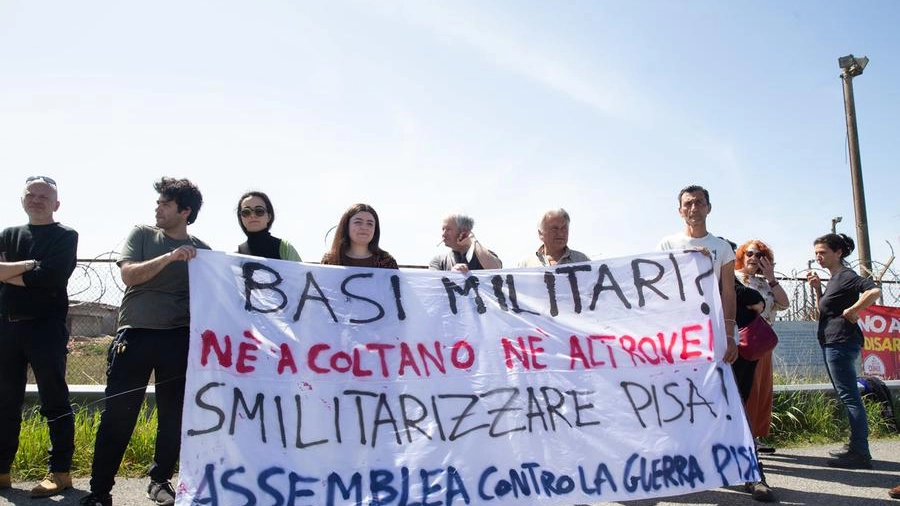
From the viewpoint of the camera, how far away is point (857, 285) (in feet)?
16.4

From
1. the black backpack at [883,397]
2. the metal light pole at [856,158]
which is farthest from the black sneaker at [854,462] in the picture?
the metal light pole at [856,158]

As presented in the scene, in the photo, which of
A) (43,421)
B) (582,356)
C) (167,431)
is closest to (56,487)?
(167,431)

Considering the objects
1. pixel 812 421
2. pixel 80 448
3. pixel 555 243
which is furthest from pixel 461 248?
pixel 812 421

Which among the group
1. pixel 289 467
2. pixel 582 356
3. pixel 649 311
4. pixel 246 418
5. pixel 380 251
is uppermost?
pixel 380 251

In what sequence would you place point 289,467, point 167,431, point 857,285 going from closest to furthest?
1. point 289,467
2. point 167,431
3. point 857,285

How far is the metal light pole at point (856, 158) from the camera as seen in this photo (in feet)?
32.6

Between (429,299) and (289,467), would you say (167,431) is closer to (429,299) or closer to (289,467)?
(289,467)

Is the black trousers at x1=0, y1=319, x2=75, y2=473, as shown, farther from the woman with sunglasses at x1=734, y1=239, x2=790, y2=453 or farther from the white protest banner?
the woman with sunglasses at x1=734, y1=239, x2=790, y2=453

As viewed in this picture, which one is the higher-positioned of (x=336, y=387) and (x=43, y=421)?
(x=336, y=387)

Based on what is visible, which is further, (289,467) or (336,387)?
(336,387)

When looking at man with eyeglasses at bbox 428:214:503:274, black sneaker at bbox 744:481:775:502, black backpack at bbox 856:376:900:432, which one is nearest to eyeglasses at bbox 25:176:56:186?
man with eyeglasses at bbox 428:214:503:274

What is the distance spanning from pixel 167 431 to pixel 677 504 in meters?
3.15

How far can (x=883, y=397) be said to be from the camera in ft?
21.2

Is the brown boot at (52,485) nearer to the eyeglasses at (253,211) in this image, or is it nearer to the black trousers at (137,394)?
the black trousers at (137,394)
